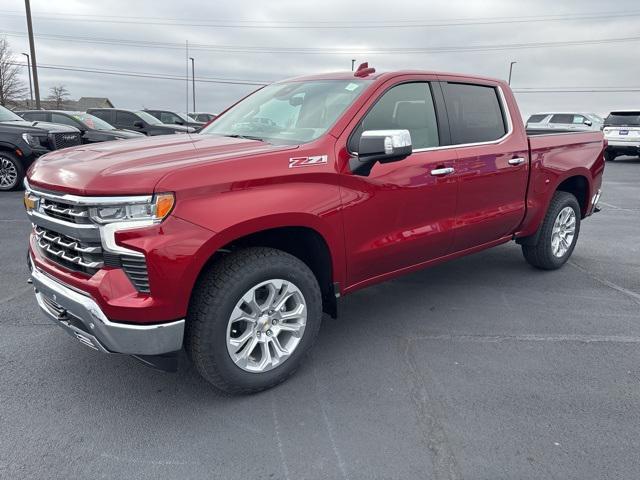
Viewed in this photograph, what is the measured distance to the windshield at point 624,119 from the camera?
1764cm

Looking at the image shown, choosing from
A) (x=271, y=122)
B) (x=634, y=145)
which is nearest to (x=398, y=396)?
(x=271, y=122)

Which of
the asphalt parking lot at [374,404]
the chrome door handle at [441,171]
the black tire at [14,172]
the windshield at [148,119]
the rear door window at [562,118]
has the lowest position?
the asphalt parking lot at [374,404]

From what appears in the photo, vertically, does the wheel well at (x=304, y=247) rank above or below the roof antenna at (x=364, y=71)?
below

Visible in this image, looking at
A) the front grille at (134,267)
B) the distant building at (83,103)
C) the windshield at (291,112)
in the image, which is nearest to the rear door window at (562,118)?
the windshield at (291,112)

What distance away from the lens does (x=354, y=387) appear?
3.10m

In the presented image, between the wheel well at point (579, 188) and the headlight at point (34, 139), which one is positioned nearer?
the wheel well at point (579, 188)

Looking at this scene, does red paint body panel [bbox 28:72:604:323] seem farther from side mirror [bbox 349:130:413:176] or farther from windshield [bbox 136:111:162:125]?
windshield [bbox 136:111:162:125]

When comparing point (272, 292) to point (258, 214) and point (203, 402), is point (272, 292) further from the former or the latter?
point (203, 402)

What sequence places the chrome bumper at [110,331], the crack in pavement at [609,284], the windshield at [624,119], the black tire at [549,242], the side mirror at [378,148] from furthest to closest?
the windshield at [624,119]
the black tire at [549,242]
the crack in pavement at [609,284]
the side mirror at [378,148]
the chrome bumper at [110,331]

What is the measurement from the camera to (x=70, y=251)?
2.72 metres

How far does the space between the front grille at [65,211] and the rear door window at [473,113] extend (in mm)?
2661

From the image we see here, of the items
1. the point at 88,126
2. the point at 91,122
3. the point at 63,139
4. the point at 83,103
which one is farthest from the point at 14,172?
the point at 83,103

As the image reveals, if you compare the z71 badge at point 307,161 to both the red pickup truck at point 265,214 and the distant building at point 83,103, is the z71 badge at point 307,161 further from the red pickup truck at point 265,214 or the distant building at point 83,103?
the distant building at point 83,103

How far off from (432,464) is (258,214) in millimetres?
1509
